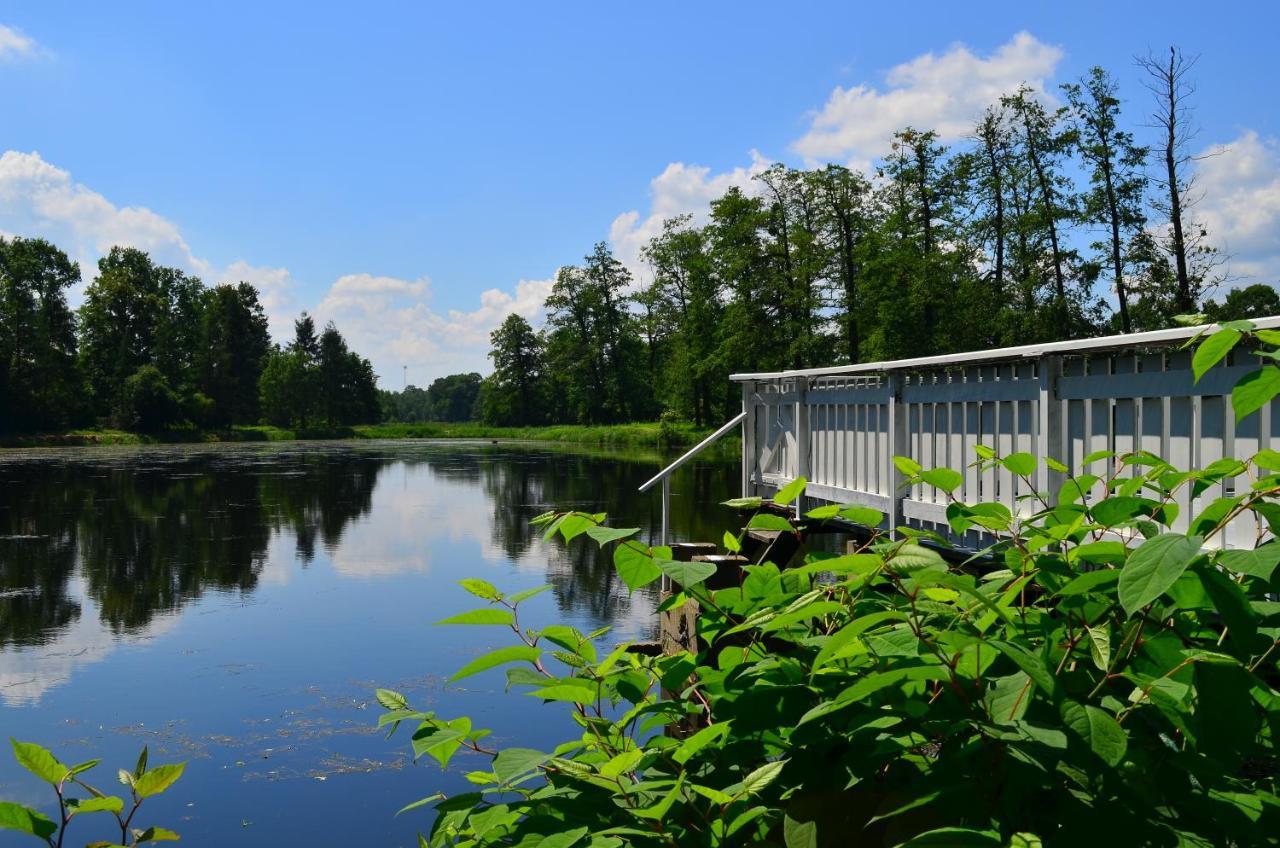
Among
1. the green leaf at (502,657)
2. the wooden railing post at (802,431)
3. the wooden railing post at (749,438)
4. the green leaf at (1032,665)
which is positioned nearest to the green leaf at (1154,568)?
the green leaf at (1032,665)

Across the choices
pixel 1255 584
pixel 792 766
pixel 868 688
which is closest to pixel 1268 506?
pixel 1255 584

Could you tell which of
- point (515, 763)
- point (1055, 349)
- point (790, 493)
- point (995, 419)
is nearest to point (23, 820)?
point (515, 763)

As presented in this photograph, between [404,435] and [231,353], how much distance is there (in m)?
19.8

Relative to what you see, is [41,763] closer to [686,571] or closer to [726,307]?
[686,571]

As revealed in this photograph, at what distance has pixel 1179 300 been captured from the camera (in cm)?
2958

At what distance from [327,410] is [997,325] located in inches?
3217

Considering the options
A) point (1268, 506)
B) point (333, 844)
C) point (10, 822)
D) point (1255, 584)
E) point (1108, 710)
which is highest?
point (1268, 506)

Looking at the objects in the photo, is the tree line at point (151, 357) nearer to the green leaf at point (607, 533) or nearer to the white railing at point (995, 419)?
the white railing at point (995, 419)

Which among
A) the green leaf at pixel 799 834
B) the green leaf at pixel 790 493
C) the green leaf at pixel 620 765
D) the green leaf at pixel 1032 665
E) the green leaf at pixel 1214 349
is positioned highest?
the green leaf at pixel 1214 349

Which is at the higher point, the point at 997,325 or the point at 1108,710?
the point at 997,325

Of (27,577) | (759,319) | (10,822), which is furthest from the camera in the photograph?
(759,319)

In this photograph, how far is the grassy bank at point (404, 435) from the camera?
6481 cm

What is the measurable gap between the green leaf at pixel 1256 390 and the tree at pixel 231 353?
10026 cm

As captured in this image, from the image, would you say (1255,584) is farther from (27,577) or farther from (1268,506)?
(27,577)
